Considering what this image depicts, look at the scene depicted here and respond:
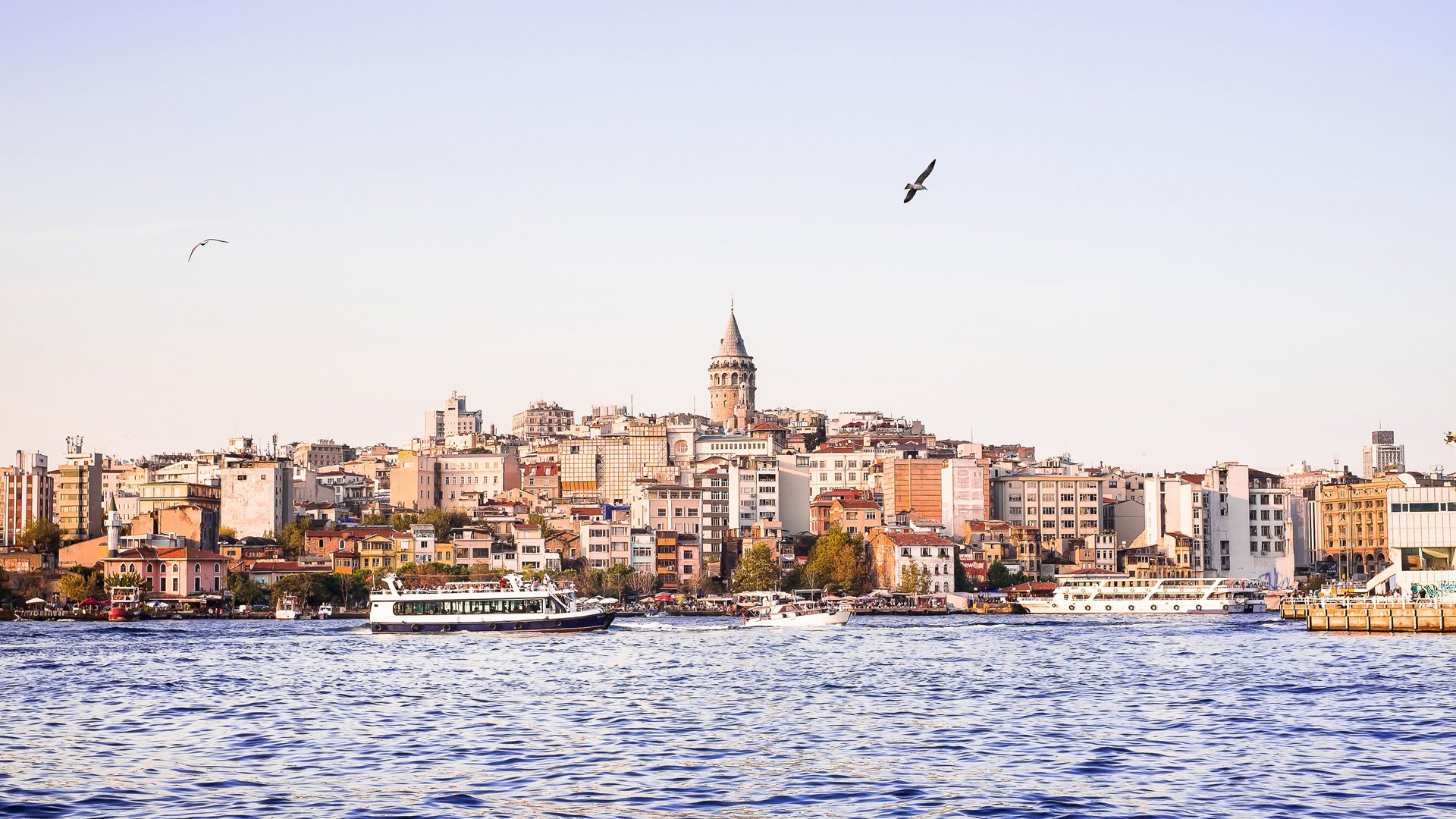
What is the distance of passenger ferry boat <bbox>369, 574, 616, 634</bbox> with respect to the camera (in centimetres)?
7569

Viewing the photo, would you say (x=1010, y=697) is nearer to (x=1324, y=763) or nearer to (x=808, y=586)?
(x=1324, y=763)

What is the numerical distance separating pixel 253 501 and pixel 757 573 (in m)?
39.8

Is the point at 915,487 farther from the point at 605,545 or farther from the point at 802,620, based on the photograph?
the point at 802,620

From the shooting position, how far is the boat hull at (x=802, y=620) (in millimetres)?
85000

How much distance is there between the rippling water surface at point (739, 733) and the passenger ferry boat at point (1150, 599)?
4455 centimetres

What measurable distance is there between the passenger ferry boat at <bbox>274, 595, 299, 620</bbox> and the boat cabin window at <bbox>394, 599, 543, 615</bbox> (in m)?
25.1

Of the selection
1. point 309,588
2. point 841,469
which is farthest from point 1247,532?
point 309,588

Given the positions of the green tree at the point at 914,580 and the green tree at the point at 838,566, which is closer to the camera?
the green tree at the point at 914,580

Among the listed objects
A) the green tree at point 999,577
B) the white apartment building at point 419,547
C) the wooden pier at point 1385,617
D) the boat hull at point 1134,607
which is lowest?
the boat hull at point 1134,607

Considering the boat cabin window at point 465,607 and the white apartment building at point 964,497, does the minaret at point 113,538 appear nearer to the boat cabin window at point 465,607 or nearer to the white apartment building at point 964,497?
the boat cabin window at point 465,607

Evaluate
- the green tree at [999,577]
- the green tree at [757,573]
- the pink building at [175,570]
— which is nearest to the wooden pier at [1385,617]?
the green tree at [757,573]

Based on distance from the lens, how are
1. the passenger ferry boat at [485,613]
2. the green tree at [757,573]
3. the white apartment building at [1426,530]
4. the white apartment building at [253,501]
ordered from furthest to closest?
the white apartment building at [253,501] → the green tree at [757,573] → the passenger ferry boat at [485,613] → the white apartment building at [1426,530]

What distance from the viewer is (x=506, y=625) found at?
75.8 metres

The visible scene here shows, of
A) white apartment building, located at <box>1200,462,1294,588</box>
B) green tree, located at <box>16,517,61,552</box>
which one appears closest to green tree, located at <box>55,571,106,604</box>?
green tree, located at <box>16,517,61,552</box>
